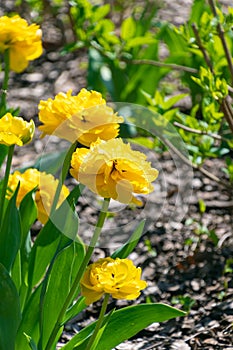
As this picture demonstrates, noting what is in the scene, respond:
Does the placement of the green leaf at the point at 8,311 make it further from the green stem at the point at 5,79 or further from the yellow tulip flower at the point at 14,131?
the green stem at the point at 5,79

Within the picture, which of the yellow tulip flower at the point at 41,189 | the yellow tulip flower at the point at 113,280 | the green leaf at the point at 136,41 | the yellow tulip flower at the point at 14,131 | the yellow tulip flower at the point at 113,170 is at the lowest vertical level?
the green leaf at the point at 136,41

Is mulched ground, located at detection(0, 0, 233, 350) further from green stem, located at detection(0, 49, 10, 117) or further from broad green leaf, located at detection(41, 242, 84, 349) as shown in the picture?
green stem, located at detection(0, 49, 10, 117)

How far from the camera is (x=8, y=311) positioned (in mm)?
1613

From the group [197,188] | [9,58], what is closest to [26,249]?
[9,58]

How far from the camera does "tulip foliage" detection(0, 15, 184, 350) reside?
141 centimetres

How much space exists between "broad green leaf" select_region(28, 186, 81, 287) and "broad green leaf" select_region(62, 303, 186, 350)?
0.73ft

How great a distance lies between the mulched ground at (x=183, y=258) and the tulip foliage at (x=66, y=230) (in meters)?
0.24

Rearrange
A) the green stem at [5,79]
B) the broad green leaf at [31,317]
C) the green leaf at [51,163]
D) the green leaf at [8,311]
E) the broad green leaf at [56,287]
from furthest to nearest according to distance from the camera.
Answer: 1. the green leaf at [51,163]
2. the green stem at [5,79]
3. the broad green leaf at [31,317]
4. the broad green leaf at [56,287]
5. the green leaf at [8,311]

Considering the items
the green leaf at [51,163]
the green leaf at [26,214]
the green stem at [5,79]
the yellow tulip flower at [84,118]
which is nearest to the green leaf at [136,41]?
the green leaf at [51,163]

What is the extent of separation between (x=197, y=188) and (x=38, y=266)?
59.0 inches

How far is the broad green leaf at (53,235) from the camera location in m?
1.70

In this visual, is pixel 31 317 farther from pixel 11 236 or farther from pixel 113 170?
pixel 113 170

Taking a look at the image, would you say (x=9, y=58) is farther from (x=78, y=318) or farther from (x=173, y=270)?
(x=173, y=270)

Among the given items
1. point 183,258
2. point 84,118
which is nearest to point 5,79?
point 84,118
